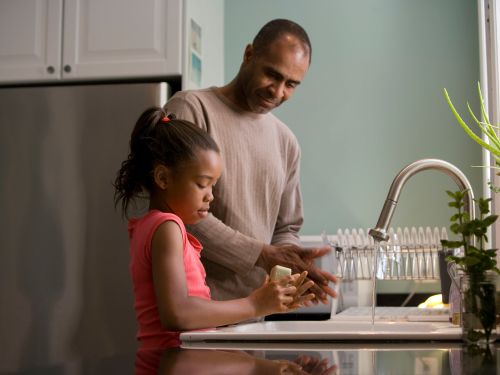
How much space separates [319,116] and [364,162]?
0.97 feet

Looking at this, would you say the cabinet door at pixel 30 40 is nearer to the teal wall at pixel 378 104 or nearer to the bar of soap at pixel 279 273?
the teal wall at pixel 378 104

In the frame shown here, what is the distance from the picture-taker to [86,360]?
77 centimetres

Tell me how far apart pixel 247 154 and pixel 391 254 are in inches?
21.9

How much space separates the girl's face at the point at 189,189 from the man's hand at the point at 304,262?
0.98ft

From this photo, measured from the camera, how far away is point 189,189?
1.36 meters

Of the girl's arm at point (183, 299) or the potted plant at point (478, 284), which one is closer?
the potted plant at point (478, 284)

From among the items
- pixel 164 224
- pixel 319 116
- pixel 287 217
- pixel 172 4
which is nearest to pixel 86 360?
pixel 164 224

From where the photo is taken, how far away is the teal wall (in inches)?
127

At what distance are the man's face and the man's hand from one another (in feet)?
1.33

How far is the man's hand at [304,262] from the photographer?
152 cm

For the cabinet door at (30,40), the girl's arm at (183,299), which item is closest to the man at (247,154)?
the girl's arm at (183,299)

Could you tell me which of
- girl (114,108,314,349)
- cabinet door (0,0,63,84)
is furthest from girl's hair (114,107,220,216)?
cabinet door (0,0,63,84)

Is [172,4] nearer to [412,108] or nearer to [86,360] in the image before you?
→ [412,108]

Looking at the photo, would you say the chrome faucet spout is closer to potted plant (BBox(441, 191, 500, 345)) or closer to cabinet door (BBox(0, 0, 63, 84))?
potted plant (BBox(441, 191, 500, 345))
